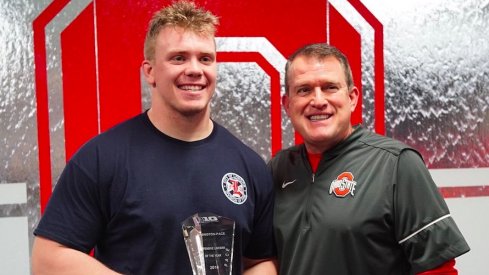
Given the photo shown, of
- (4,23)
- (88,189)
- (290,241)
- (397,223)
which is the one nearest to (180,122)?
(88,189)

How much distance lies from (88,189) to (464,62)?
1705mm

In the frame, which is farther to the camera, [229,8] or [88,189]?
[229,8]

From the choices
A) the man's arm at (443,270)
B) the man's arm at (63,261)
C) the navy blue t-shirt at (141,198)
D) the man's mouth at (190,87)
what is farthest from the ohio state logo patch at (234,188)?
the man's arm at (443,270)

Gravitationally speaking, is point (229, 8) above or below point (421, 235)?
above

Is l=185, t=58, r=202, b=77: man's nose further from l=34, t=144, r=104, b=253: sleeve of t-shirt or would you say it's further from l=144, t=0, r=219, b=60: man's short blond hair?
l=34, t=144, r=104, b=253: sleeve of t-shirt

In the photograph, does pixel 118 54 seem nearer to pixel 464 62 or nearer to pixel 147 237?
pixel 147 237

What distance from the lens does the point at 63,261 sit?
124 cm

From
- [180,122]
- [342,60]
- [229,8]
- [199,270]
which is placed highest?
[229,8]

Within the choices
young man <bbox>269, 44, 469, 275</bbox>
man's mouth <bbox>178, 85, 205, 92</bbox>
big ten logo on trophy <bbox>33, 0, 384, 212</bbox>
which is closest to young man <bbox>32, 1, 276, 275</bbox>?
man's mouth <bbox>178, 85, 205, 92</bbox>

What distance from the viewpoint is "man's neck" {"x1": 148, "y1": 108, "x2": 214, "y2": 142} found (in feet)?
4.52

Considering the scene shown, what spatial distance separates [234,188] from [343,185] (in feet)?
0.97

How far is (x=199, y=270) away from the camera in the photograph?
4.04 feet

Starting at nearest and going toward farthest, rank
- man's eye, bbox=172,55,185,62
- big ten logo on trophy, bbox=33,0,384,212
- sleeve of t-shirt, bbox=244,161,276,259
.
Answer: man's eye, bbox=172,55,185,62, sleeve of t-shirt, bbox=244,161,276,259, big ten logo on trophy, bbox=33,0,384,212

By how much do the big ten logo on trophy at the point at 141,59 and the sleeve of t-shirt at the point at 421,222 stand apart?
0.82 metres
